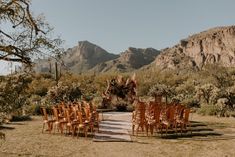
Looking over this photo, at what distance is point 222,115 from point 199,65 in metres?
95.8

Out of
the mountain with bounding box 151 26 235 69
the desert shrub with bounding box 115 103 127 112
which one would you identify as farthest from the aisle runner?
the mountain with bounding box 151 26 235 69

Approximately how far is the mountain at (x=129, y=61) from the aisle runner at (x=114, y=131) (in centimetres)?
11010

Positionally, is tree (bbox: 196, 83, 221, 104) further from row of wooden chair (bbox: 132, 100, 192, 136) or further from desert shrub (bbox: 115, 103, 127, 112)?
row of wooden chair (bbox: 132, 100, 192, 136)

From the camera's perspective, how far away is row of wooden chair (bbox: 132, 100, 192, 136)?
48.5 feet

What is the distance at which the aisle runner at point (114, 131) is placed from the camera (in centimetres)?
1383

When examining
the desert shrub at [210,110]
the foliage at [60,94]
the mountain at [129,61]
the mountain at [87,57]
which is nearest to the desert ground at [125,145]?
the desert shrub at [210,110]

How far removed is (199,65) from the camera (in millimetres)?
116375

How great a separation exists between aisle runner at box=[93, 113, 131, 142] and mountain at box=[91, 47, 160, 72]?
110 meters

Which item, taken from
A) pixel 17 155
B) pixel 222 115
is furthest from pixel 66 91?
pixel 17 155

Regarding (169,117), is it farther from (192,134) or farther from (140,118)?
(140,118)

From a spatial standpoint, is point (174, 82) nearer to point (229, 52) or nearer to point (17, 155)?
point (17, 155)

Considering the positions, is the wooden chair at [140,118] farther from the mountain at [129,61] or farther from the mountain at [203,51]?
→ the mountain at [129,61]

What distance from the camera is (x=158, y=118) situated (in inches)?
585

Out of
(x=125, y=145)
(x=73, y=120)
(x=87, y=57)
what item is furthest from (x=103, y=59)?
(x=125, y=145)
